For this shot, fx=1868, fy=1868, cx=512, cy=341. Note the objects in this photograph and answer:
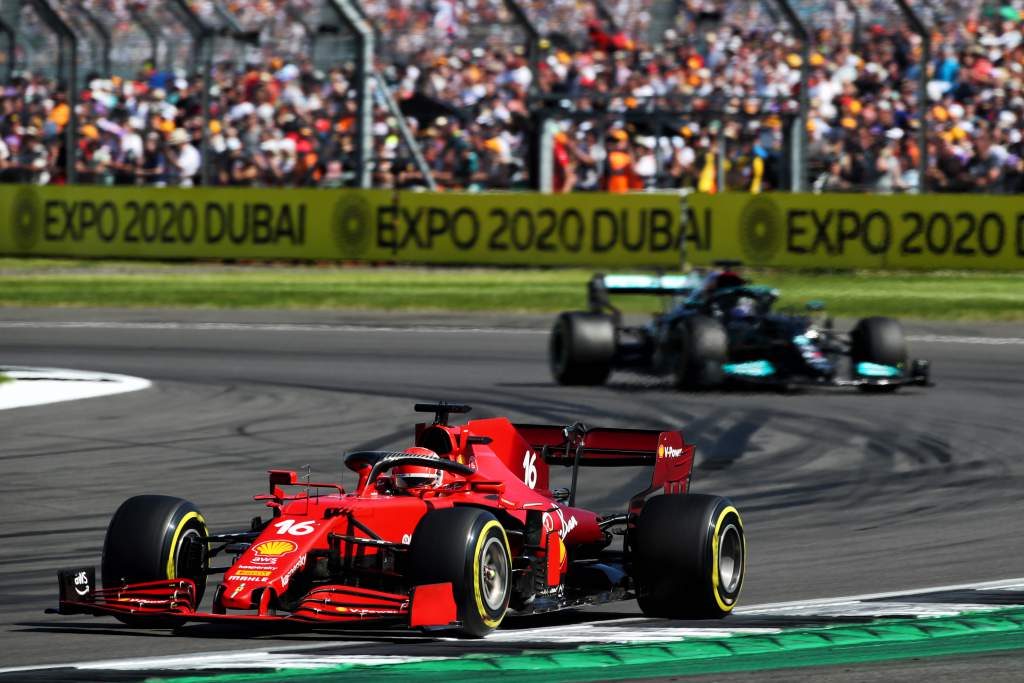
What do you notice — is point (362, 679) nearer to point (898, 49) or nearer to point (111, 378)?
point (111, 378)

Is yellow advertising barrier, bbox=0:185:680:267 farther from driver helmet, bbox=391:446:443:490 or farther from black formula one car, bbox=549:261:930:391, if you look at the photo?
driver helmet, bbox=391:446:443:490

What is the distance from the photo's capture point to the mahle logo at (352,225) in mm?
28625

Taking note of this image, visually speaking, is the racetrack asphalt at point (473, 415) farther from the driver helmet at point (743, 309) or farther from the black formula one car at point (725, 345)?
the driver helmet at point (743, 309)

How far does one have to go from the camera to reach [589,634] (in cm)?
711

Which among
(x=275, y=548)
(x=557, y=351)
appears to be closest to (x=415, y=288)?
(x=557, y=351)

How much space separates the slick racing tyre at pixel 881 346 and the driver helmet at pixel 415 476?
10.5 metres

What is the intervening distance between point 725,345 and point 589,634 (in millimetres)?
10011

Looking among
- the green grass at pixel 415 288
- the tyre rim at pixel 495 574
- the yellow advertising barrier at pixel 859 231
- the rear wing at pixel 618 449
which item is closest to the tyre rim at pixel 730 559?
the rear wing at pixel 618 449

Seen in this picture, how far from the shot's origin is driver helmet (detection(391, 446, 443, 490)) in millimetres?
7347

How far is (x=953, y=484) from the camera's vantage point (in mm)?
11812

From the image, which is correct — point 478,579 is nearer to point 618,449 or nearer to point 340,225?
point 618,449

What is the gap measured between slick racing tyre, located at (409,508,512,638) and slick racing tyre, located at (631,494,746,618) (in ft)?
2.60

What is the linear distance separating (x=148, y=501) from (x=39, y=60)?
2456 cm

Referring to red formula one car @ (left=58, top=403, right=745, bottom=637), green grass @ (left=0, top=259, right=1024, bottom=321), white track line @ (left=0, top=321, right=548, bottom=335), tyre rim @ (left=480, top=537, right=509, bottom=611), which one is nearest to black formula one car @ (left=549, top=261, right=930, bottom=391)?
white track line @ (left=0, top=321, right=548, bottom=335)
